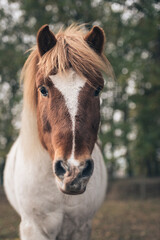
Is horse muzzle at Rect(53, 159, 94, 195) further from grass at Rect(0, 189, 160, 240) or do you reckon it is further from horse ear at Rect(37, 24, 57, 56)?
grass at Rect(0, 189, 160, 240)

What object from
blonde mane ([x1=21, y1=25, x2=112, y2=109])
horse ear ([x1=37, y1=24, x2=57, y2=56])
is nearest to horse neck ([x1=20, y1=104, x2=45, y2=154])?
blonde mane ([x1=21, y1=25, x2=112, y2=109])

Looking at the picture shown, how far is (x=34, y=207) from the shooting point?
257 centimetres

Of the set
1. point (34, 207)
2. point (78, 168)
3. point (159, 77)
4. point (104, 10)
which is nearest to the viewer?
point (78, 168)

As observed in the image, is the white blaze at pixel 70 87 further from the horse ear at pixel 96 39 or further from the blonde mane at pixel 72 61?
the horse ear at pixel 96 39

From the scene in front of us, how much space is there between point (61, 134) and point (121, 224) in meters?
7.20

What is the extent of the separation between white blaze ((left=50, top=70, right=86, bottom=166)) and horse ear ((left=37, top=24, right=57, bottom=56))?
16.3 inches

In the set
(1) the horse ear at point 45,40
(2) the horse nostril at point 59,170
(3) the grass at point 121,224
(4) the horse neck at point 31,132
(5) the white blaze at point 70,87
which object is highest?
(1) the horse ear at point 45,40

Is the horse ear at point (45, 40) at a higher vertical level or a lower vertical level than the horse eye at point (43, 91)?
higher

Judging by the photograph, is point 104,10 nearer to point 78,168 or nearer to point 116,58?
point 116,58

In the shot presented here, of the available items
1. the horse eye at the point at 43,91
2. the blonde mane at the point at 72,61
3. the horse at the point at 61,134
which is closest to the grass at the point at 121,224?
the horse at the point at 61,134

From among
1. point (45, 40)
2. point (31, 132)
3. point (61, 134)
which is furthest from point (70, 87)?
point (31, 132)

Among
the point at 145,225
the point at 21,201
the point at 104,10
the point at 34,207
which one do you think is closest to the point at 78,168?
the point at 34,207

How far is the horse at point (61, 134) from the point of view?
186cm

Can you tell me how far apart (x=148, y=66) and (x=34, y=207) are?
26.5ft
